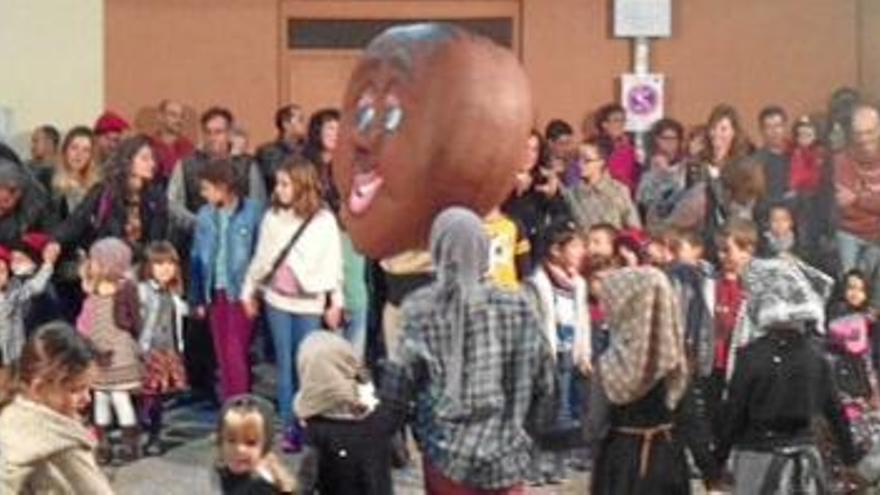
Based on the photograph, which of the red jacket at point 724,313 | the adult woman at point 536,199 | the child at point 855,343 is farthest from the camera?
the adult woman at point 536,199

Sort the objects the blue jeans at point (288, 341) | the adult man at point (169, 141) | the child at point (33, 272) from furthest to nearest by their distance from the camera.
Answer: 1. the adult man at point (169, 141)
2. the child at point (33, 272)
3. the blue jeans at point (288, 341)

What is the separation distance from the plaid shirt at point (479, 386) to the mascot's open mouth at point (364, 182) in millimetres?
2534

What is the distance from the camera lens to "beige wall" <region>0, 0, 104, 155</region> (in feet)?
41.0

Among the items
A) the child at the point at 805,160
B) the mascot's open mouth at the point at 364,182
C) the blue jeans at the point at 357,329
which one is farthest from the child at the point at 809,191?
the mascot's open mouth at the point at 364,182

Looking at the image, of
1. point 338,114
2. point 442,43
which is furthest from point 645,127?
point 442,43

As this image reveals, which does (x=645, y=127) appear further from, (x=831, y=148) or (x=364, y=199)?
(x=364, y=199)

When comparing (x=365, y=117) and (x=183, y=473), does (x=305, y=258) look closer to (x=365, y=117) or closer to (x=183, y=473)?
(x=365, y=117)

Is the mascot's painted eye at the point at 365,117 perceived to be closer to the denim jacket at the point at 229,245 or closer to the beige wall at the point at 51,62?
the denim jacket at the point at 229,245

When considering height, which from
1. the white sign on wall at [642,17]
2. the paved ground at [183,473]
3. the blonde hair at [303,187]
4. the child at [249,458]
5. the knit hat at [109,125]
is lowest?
the paved ground at [183,473]

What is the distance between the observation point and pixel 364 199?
29.0 ft

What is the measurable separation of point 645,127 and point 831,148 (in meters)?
1.88

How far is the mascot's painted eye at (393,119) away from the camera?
8.62 metres

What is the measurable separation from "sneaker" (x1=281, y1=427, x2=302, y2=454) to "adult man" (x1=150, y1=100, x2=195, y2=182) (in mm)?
1908

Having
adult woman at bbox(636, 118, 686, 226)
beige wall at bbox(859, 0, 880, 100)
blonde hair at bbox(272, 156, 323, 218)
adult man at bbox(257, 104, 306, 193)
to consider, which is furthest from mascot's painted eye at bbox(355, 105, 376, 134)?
beige wall at bbox(859, 0, 880, 100)
